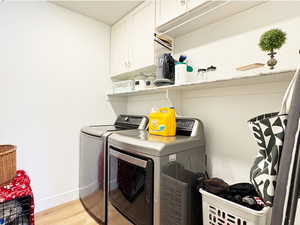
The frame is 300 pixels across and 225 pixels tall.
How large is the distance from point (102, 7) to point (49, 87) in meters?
1.19

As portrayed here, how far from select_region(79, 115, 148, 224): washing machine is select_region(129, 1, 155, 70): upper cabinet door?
2.27 ft

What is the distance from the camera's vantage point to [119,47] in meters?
2.15

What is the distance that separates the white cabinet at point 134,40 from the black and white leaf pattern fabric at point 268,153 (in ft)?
4.23

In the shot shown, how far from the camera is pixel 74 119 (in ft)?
6.65

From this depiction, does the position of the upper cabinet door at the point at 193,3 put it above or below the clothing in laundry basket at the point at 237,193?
above

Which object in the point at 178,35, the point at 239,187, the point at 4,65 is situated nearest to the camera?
the point at 239,187

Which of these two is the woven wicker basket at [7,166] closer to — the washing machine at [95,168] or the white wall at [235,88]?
the washing machine at [95,168]

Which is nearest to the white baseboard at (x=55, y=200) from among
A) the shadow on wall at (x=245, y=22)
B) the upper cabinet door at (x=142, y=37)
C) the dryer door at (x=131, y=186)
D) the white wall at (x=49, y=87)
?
the white wall at (x=49, y=87)

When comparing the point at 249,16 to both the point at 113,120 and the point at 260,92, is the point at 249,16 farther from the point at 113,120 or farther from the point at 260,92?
the point at 113,120

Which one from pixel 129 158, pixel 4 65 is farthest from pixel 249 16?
pixel 4 65

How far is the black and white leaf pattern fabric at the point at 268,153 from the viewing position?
57cm

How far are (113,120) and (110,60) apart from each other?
94 cm

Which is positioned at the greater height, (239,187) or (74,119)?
(74,119)

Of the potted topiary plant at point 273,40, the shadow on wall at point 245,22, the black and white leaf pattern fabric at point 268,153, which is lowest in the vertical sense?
the black and white leaf pattern fabric at point 268,153
